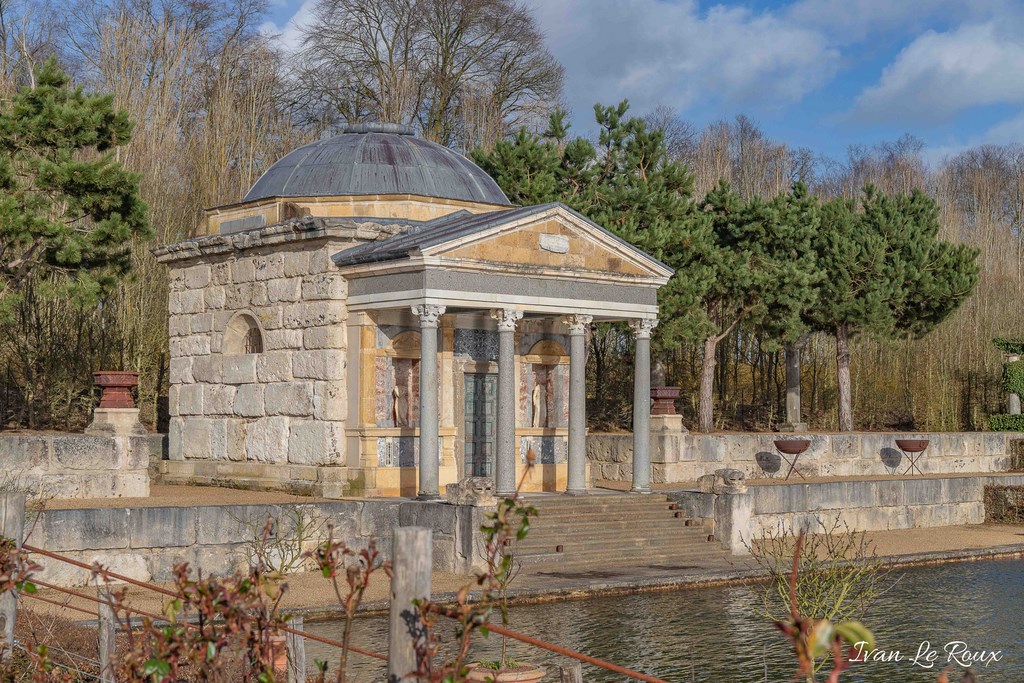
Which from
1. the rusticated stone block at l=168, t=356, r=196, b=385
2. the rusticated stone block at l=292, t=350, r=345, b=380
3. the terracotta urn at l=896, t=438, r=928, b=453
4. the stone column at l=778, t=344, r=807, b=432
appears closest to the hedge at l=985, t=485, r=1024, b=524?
the terracotta urn at l=896, t=438, r=928, b=453

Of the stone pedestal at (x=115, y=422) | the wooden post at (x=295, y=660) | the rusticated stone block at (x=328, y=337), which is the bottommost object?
the wooden post at (x=295, y=660)

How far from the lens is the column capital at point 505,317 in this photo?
67.3 feet

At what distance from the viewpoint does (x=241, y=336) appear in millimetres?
23828

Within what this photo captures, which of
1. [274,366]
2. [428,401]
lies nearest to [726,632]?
[428,401]

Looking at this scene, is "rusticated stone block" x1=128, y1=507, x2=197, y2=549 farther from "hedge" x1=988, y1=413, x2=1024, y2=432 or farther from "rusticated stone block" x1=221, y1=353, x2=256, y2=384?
"hedge" x1=988, y1=413, x2=1024, y2=432

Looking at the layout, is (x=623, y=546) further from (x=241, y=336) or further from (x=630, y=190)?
(x=630, y=190)

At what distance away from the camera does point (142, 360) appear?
2950 centimetres

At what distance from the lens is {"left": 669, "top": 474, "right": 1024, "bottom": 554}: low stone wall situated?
21.5 metres

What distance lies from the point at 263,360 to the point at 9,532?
43.5 ft

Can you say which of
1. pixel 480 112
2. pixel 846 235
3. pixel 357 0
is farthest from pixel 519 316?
pixel 357 0

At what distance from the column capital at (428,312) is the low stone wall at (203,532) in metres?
2.52

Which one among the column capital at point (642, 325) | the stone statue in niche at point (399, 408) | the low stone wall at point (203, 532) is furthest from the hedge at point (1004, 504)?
the low stone wall at point (203, 532)

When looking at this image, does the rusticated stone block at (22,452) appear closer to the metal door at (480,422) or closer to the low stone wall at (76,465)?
the low stone wall at (76,465)

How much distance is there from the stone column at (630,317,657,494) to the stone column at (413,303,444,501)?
156 inches
